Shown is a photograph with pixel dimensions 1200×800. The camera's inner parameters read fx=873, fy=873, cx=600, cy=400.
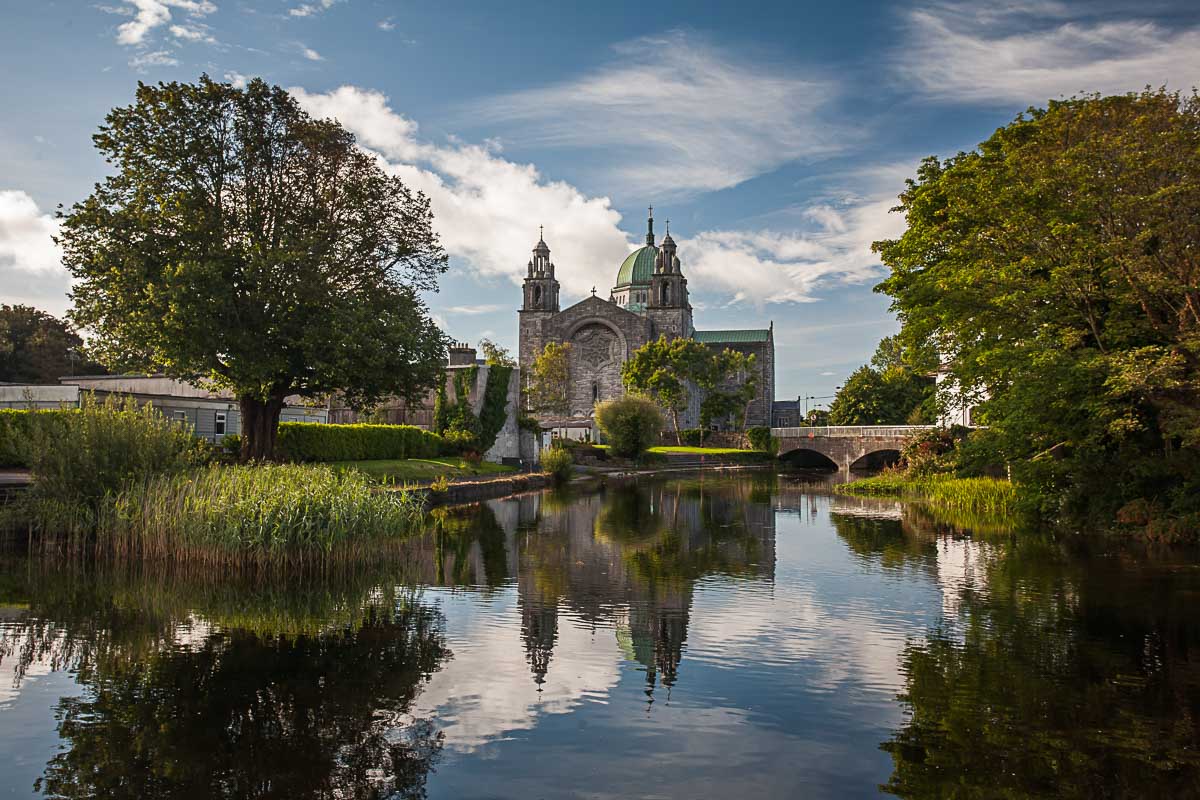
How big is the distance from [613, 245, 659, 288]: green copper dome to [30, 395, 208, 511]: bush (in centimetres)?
7368

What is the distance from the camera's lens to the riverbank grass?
70.8 ft

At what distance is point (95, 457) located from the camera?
13.5m

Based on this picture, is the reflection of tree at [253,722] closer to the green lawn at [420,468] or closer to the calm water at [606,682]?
the calm water at [606,682]

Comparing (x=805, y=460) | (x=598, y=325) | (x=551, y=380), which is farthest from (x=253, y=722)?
(x=598, y=325)

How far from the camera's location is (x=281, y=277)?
2075cm

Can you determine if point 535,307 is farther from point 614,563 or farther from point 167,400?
point 614,563

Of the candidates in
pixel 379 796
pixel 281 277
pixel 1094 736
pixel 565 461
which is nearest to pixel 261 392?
pixel 281 277

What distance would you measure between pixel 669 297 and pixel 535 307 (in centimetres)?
1210

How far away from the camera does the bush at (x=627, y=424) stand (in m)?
46.6

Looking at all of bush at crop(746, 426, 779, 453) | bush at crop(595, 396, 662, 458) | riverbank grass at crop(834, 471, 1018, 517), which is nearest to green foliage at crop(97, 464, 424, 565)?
riverbank grass at crop(834, 471, 1018, 517)

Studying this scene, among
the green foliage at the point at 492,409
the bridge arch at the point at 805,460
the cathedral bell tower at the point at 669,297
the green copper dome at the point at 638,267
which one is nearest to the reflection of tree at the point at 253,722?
the green foliage at the point at 492,409

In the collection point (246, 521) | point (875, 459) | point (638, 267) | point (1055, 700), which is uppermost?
point (638, 267)

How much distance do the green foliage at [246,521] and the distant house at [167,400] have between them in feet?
41.9

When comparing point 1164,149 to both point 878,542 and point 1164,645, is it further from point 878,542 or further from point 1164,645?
point 1164,645
